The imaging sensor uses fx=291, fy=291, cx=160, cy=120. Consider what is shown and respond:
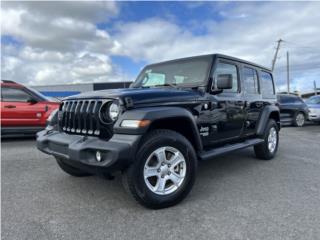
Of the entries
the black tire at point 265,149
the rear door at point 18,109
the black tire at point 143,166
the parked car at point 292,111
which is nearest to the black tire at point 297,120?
the parked car at point 292,111

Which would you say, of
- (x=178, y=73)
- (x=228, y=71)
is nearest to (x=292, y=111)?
(x=228, y=71)

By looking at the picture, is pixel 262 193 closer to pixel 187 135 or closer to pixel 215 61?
pixel 187 135

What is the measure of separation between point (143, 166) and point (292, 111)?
11.6 meters

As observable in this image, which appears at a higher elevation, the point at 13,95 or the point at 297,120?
the point at 13,95

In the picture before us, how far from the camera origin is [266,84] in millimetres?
6059

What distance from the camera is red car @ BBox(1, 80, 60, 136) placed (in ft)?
25.3

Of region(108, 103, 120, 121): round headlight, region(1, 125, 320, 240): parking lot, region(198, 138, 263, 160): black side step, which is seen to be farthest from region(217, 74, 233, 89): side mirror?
region(108, 103, 120, 121): round headlight

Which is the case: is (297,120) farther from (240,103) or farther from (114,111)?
(114,111)

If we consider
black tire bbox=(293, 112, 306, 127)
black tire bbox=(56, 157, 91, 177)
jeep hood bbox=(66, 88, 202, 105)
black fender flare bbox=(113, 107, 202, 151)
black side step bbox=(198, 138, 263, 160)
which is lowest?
black tire bbox=(293, 112, 306, 127)

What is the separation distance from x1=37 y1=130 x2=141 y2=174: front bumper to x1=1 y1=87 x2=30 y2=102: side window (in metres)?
5.27

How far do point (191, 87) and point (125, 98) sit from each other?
1.30 meters

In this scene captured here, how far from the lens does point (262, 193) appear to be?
3725mm

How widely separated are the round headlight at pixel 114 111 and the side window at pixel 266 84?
3.64 metres

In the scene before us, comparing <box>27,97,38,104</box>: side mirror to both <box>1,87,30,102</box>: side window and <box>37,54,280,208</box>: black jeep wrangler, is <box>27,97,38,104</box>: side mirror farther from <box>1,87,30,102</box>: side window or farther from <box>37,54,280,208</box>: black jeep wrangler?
<box>37,54,280,208</box>: black jeep wrangler
